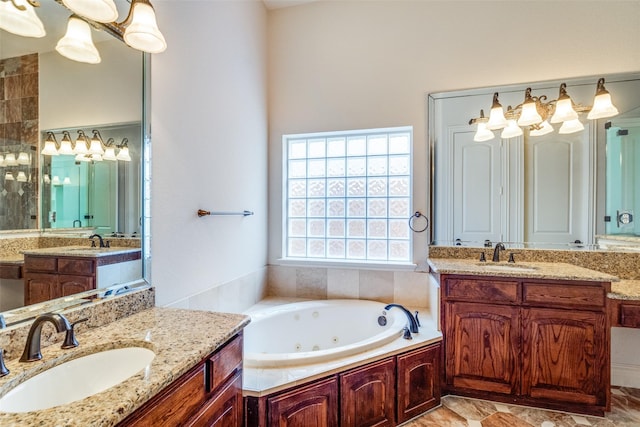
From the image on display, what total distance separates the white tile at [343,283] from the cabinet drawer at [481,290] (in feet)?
2.88

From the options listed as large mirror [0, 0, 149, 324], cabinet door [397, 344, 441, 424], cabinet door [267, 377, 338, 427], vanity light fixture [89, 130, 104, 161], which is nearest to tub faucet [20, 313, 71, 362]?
large mirror [0, 0, 149, 324]

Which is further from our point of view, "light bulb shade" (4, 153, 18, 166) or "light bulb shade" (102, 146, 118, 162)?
"light bulb shade" (102, 146, 118, 162)

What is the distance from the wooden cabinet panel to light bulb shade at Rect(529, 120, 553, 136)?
2656mm

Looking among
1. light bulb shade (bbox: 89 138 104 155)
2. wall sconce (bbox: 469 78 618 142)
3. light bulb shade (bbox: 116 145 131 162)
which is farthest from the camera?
wall sconce (bbox: 469 78 618 142)

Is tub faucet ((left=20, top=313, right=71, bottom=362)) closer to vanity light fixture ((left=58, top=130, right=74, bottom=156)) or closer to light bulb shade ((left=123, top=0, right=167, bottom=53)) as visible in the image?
vanity light fixture ((left=58, top=130, right=74, bottom=156))

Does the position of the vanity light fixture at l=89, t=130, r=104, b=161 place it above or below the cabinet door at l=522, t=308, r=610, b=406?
above

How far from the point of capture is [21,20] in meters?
1.04

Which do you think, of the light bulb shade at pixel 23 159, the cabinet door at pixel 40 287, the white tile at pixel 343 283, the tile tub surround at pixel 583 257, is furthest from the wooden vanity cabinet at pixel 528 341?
the light bulb shade at pixel 23 159

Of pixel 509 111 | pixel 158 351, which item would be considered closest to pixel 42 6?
pixel 158 351

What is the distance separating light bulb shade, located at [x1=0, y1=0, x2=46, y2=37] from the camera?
3.30ft

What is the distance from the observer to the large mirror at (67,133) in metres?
1.04

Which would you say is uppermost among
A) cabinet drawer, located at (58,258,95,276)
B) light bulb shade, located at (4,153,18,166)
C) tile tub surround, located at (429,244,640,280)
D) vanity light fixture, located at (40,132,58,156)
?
vanity light fixture, located at (40,132,58,156)

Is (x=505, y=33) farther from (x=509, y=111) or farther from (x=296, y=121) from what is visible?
(x=296, y=121)

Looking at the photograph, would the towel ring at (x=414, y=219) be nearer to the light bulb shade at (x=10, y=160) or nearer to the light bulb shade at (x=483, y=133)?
the light bulb shade at (x=483, y=133)
